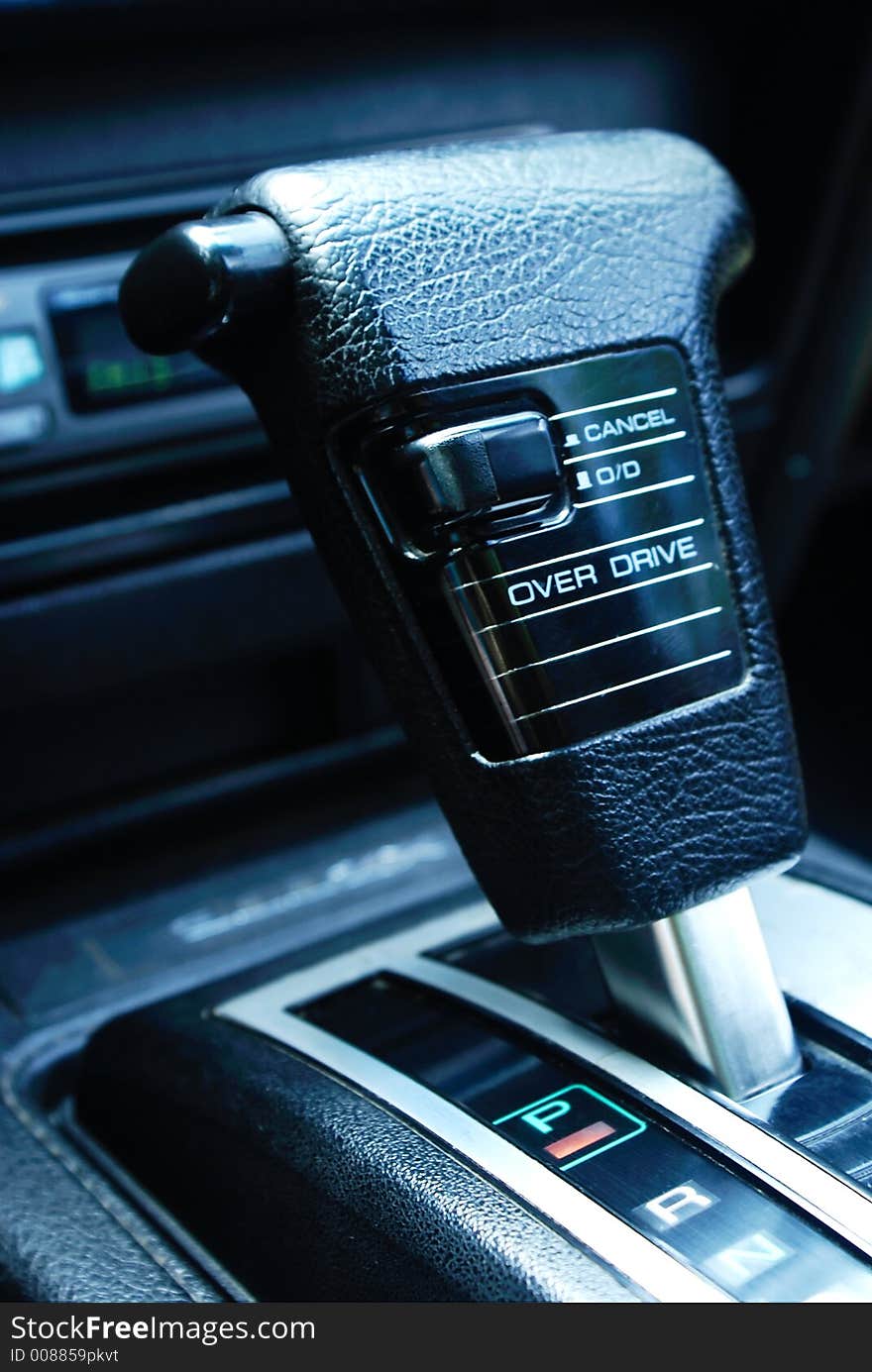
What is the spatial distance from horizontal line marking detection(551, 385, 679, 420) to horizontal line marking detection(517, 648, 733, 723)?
0.09m

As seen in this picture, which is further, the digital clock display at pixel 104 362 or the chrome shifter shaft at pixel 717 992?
the digital clock display at pixel 104 362

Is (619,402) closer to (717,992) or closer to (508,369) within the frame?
(508,369)

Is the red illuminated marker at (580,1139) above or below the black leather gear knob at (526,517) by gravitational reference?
below

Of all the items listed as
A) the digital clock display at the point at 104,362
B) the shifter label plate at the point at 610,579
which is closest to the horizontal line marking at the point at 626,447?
the shifter label plate at the point at 610,579

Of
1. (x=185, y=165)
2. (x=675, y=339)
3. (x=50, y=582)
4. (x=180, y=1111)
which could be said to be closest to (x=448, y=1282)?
(x=180, y=1111)

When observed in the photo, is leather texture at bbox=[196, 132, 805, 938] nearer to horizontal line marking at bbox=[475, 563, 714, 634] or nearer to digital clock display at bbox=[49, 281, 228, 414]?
horizontal line marking at bbox=[475, 563, 714, 634]

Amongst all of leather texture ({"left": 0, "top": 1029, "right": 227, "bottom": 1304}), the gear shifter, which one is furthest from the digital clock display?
leather texture ({"left": 0, "top": 1029, "right": 227, "bottom": 1304})

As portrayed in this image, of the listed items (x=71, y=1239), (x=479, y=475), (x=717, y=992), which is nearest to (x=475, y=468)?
(x=479, y=475)

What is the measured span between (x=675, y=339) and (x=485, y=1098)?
29 cm

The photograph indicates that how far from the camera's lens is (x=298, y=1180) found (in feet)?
1.81

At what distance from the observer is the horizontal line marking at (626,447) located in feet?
1.63

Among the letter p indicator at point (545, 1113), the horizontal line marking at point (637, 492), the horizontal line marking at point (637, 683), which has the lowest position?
the letter p indicator at point (545, 1113)

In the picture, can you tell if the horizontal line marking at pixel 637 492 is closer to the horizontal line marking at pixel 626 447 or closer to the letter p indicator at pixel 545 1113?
the horizontal line marking at pixel 626 447

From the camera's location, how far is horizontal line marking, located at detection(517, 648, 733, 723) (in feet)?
1.60
